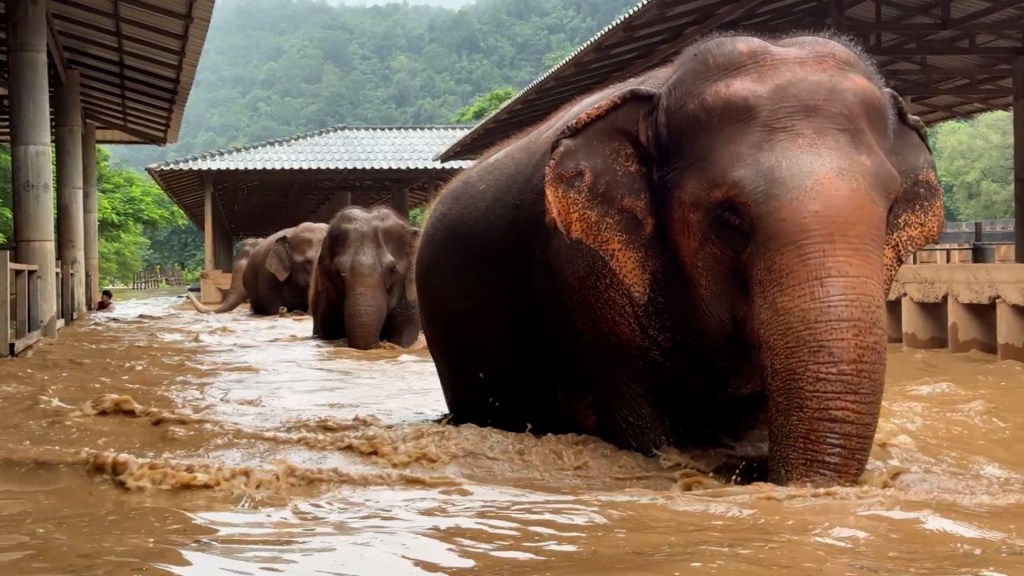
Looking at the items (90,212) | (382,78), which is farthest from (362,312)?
(382,78)

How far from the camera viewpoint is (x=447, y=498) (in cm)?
364

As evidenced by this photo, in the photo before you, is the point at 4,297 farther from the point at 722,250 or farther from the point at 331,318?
the point at 722,250

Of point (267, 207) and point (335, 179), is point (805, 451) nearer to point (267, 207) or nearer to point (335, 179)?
point (335, 179)

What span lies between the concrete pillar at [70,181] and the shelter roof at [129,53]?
1.24ft

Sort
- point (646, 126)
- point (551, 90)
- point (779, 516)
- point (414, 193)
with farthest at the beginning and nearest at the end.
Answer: point (414, 193) < point (551, 90) < point (646, 126) < point (779, 516)

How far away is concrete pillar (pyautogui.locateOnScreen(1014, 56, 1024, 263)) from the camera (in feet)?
47.8

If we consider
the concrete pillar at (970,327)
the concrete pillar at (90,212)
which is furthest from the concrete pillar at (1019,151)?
the concrete pillar at (90,212)

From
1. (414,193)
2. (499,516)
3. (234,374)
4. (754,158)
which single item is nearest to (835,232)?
(754,158)

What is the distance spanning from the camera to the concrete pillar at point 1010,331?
7.66m

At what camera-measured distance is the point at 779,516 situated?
3135 millimetres

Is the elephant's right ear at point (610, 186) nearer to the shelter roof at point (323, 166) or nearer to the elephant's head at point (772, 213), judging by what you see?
the elephant's head at point (772, 213)

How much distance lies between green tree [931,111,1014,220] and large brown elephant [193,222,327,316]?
3594cm

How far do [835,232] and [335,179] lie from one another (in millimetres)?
25419

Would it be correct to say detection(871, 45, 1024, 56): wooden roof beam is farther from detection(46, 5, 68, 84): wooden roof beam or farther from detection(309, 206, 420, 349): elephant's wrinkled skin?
detection(46, 5, 68, 84): wooden roof beam
